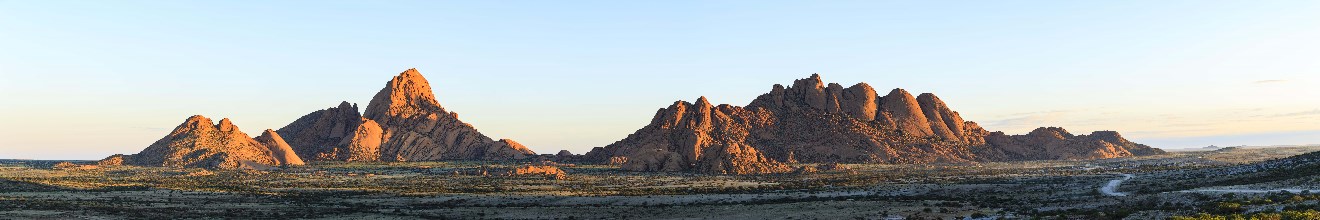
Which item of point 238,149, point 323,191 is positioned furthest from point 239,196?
point 238,149

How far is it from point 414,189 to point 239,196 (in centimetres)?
1914

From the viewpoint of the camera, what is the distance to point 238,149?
154m

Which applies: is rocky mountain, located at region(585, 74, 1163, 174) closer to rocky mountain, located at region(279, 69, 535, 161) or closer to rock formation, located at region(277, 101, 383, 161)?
rocky mountain, located at region(279, 69, 535, 161)

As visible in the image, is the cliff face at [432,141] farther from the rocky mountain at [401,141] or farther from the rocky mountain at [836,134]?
the rocky mountain at [836,134]

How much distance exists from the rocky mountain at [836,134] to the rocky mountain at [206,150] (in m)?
67.7

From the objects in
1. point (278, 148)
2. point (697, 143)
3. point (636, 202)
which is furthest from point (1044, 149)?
point (278, 148)

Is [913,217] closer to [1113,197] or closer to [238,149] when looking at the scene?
[1113,197]

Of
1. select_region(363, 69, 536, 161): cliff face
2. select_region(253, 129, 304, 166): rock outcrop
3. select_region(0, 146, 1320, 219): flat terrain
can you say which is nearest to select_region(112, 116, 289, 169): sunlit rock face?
select_region(253, 129, 304, 166): rock outcrop

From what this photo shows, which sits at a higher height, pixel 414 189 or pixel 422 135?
pixel 422 135

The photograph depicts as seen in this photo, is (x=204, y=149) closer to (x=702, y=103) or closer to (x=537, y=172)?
(x=537, y=172)

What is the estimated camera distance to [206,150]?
501 feet

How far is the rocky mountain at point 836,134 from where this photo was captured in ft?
561

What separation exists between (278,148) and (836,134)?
11757 centimetres

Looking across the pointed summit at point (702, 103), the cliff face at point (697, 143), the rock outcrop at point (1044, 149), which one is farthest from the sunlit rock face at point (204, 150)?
the rock outcrop at point (1044, 149)
